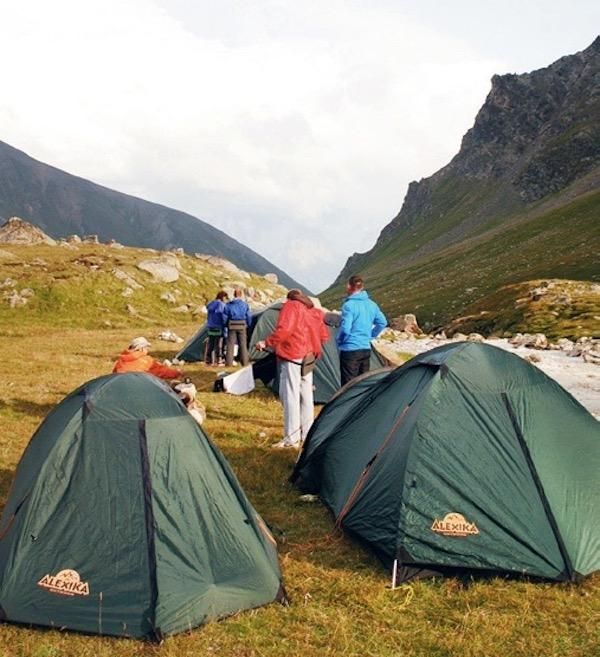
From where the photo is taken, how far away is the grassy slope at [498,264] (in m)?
98.9

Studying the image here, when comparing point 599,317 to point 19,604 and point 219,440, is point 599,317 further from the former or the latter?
point 19,604

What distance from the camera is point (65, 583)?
6996mm

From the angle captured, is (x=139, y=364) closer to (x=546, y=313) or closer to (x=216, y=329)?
(x=216, y=329)

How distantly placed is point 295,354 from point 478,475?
18.7ft

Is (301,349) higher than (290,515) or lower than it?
higher

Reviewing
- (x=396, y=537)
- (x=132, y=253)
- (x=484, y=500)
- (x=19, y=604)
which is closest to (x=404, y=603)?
(x=396, y=537)

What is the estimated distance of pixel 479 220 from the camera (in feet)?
594

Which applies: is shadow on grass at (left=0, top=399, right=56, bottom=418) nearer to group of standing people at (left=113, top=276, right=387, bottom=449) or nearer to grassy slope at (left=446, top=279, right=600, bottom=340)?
group of standing people at (left=113, top=276, right=387, bottom=449)

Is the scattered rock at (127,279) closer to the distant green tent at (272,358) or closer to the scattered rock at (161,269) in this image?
the scattered rock at (161,269)

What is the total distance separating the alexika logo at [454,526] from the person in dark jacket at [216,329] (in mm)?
16360

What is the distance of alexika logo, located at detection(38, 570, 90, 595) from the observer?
6.96 m

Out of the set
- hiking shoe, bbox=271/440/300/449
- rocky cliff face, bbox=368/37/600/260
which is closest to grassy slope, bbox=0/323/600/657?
hiking shoe, bbox=271/440/300/449

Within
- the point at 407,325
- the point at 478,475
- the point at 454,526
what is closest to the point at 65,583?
the point at 454,526

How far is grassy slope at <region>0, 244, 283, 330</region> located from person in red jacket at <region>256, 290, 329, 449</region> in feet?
92.5
